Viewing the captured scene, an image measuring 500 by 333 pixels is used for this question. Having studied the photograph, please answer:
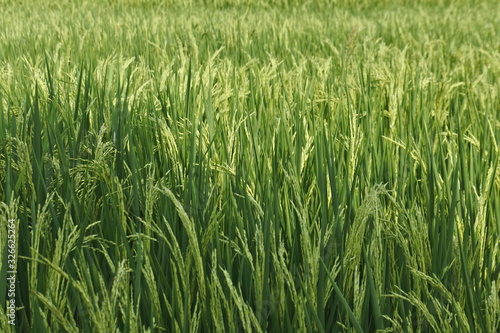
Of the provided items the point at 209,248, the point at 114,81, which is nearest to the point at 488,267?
the point at 209,248

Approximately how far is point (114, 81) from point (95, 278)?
1180 millimetres

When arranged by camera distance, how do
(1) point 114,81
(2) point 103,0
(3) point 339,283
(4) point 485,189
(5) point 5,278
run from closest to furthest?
1. (5) point 5,278
2. (3) point 339,283
3. (4) point 485,189
4. (1) point 114,81
5. (2) point 103,0

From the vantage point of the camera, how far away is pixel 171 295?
913mm

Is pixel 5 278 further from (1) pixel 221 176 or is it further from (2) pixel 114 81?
(2) pixel 114 81

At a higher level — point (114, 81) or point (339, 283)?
point (114, 81)

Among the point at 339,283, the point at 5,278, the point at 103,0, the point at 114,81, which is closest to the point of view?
the point at 5,278

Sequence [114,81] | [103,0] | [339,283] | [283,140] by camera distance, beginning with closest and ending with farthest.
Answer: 1. [339,283]
2. [283,140]
3. [114,81]
4. [103,0]

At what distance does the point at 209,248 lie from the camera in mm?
996

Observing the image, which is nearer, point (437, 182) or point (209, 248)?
point (209, 248)

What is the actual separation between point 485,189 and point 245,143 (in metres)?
0.55

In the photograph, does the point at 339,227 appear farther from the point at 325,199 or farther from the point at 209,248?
the point at 209,248

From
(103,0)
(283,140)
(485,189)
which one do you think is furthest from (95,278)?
(103,0)

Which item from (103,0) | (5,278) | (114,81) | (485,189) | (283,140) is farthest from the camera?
(103,0)

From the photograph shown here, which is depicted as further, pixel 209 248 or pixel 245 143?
pixel 245 143
